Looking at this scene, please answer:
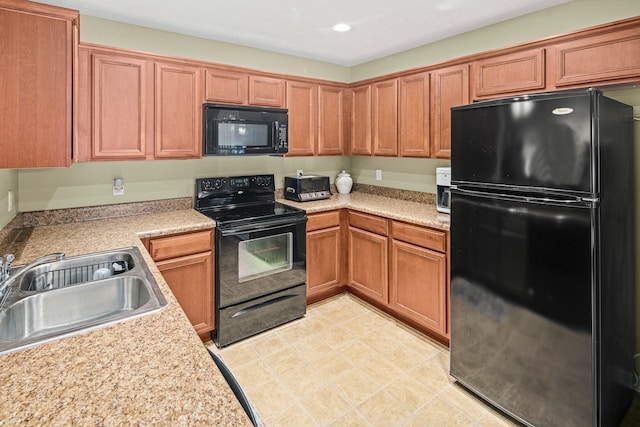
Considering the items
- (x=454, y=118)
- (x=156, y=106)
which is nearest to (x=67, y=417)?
(x=454, y=118)

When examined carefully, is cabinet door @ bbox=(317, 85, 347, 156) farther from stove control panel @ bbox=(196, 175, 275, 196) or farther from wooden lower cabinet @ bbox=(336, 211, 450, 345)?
wooden lower cabinet @ bbox=(336, 211, 450, 345)

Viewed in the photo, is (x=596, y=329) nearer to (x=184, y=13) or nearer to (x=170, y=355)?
(x=170, y=355)

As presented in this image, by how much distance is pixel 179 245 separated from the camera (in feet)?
8.27

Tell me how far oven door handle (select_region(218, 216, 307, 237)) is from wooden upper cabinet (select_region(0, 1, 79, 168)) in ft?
4.16

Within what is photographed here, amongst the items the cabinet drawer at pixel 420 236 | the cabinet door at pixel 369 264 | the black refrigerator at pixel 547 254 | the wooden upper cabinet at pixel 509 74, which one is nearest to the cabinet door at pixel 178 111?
the cabinet door at pixel 369 264

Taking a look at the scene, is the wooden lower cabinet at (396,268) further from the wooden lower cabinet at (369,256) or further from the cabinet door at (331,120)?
the cabinet door at (331,120)

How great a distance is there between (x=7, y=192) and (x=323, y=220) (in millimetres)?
2238

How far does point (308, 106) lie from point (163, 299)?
2.61 m

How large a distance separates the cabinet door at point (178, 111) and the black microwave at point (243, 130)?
8 cm

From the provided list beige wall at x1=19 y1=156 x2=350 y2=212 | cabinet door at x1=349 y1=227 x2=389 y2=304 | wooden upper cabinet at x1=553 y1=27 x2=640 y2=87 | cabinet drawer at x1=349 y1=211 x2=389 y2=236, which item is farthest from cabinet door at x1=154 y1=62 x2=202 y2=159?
wooden upper cabinet at x1=553 y1=27 x2=640 y2=87

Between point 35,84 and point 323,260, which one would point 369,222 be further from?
point 35,84

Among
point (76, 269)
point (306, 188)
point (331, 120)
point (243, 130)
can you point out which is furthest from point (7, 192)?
point (331, 120)

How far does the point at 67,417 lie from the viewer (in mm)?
755

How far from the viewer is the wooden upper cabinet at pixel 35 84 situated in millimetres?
1338
